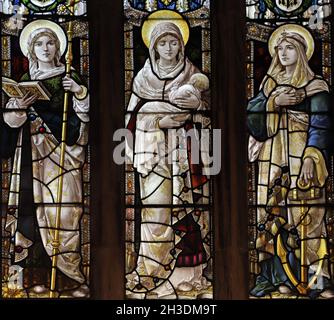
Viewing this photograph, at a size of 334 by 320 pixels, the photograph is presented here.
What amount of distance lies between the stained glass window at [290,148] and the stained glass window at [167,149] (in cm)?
41

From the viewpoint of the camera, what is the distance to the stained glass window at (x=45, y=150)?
38.8 ft

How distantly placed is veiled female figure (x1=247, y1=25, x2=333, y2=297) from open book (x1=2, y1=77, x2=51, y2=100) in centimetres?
180

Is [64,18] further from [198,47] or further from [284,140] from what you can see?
[284,140]

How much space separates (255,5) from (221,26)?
0.42 meters

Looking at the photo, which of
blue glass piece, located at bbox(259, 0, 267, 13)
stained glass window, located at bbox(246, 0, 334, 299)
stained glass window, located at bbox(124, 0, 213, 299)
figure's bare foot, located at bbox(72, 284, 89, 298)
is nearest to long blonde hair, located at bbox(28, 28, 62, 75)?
stained glass window, located at bbox(124, 0, 213, 299)

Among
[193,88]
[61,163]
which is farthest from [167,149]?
[61,163]

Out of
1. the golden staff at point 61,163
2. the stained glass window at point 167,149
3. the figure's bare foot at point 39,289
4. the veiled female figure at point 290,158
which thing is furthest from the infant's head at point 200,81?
the figure's bare foot at point 39,289

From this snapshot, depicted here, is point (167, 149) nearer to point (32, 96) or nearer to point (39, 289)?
point (32, 96)

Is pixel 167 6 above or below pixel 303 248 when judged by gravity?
above

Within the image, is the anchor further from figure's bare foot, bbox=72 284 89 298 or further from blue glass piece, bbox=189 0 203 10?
blue glass piece, bbox=189 0 203 10

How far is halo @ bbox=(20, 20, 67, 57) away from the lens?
12172 millimetres

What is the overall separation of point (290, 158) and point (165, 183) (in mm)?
1099

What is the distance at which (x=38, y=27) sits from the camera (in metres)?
12.2

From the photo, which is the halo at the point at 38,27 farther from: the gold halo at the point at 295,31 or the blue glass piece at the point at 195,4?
the gold halo at the point at 295,31
